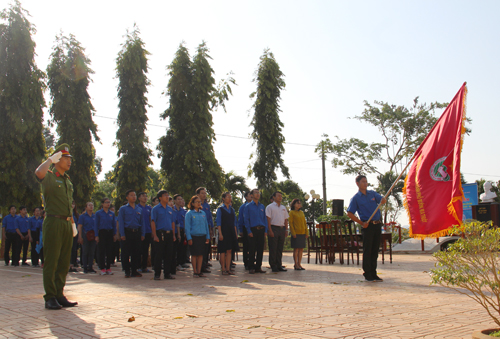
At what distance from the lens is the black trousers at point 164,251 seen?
9898 millimetres

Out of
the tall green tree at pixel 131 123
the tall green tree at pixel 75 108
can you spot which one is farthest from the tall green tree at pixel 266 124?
the tall green tree at pixel 75 108

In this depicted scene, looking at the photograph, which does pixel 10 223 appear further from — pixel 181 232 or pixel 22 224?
pixel 181 232

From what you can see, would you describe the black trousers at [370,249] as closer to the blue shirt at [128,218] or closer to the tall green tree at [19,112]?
the blue shirt at [128,218]

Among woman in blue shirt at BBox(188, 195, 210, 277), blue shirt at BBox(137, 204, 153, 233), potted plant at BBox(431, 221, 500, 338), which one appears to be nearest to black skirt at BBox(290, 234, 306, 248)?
woman in blue shirt at BBox(188, 195, 210, 277)

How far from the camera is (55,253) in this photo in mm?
6086

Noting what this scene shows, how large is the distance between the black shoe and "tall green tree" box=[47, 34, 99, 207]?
22356 mm

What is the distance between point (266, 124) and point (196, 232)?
1760 centimetres

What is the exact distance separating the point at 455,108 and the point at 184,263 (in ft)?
28.7

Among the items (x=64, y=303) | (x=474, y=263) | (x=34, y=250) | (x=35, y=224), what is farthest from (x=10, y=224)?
(x=474, y=263)

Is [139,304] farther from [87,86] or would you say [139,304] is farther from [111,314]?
[87,86]

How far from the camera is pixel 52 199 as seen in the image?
6199mm

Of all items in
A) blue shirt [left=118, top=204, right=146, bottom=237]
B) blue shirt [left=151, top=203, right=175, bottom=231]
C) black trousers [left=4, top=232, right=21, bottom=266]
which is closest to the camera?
blue shirt [left=151, top=203, right=175, bottom=231]

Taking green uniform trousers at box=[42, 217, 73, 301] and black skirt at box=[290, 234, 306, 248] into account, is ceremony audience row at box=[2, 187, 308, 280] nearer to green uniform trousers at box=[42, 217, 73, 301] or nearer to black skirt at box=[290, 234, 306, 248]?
black skirt at box=[290, 234, 306, 248]

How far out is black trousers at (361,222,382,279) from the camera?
854 centimetres
